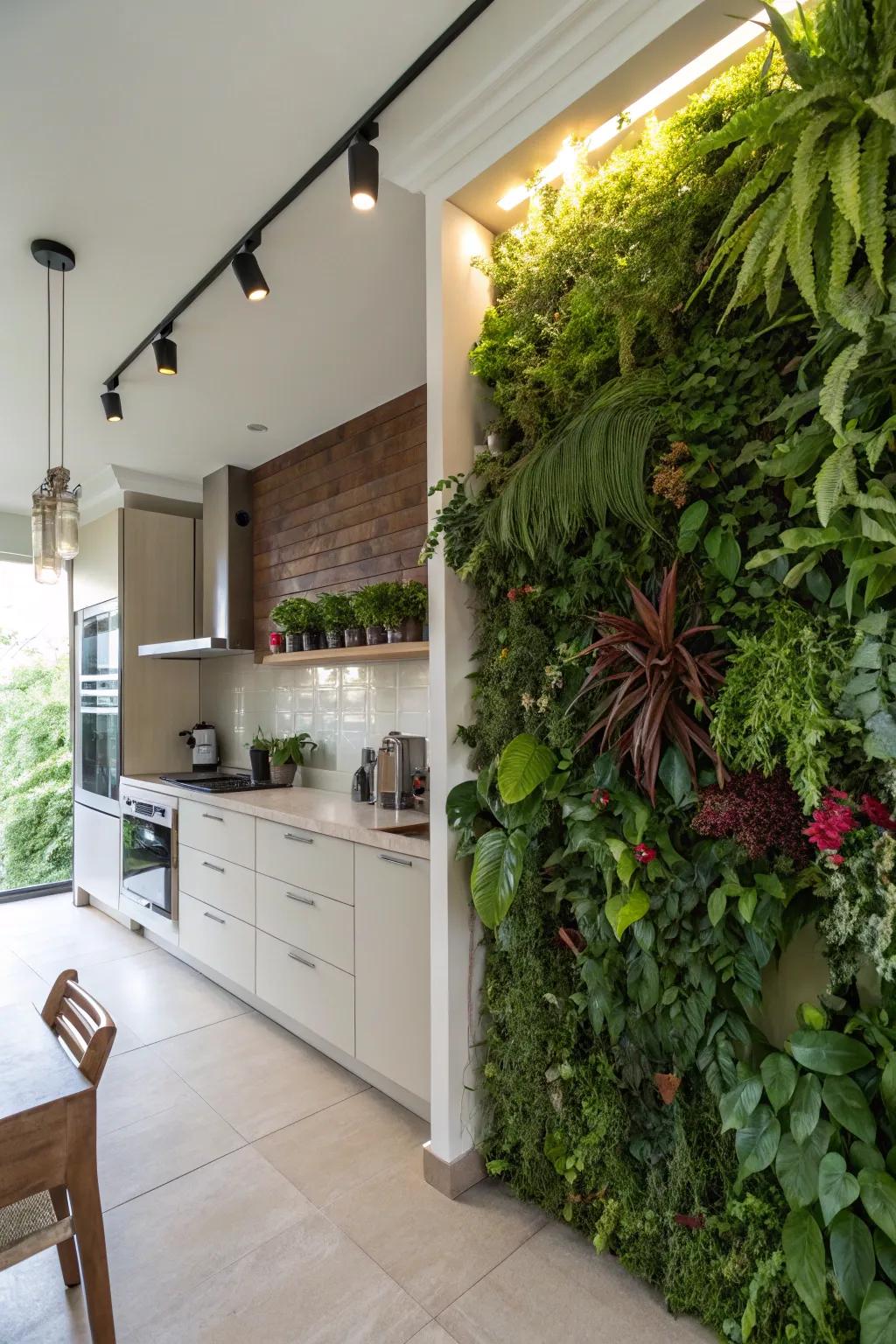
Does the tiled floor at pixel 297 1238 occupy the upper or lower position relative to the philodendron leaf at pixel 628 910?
lower

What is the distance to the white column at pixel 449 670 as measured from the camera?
198 centimetres

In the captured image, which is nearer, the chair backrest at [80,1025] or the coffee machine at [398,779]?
the chair backrest at [80,1025]

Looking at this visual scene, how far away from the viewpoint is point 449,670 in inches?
79.1

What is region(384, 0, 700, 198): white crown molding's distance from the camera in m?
1.50

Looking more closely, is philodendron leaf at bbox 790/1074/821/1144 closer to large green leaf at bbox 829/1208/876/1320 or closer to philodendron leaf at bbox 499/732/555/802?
large green leaf at bbox 829/1208/876/1320

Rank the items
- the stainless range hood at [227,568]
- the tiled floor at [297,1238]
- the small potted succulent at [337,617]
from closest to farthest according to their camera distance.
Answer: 1. the tiled floor at [297,1238]
2. the small potted succulent at [337,617]
3. the stainless range hood at [227,568]

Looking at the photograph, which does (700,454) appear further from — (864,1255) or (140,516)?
(140,516)

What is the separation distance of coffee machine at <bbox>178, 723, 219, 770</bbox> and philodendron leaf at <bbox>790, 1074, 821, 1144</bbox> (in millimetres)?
3851

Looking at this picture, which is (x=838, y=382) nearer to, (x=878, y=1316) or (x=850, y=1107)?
(x=850, y=1107)

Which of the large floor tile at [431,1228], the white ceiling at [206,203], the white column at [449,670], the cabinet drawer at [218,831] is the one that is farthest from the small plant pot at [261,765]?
the large floor tile at [431,1228]

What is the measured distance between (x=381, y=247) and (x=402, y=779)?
1.98m

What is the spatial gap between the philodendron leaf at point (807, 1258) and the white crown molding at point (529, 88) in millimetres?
2388

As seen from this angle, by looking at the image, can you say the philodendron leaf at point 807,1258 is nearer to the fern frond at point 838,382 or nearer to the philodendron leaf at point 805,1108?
the philodendron leaf at point 805,1108

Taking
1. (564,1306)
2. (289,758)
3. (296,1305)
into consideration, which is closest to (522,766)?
(564,1306)
